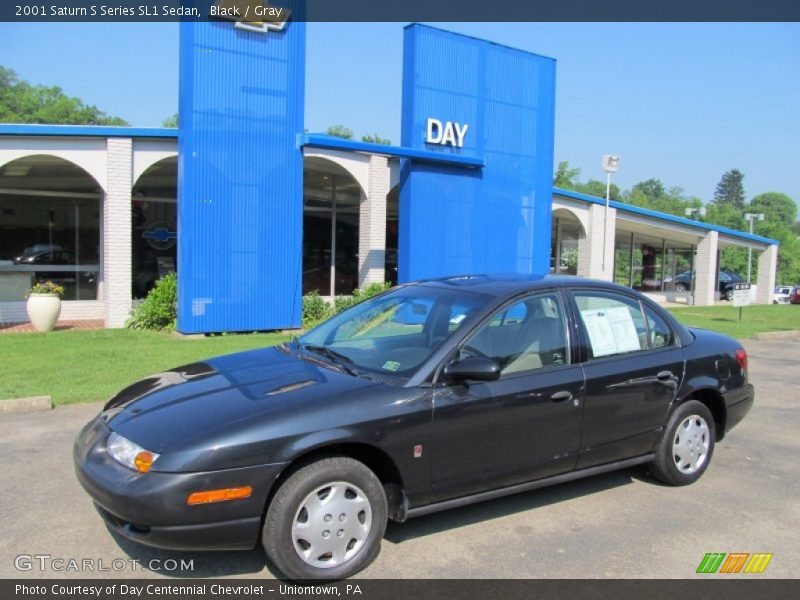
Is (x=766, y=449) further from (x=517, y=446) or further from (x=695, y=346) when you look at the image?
(x=517, y=446)

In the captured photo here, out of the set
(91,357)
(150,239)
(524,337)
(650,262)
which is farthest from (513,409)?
(650,262)

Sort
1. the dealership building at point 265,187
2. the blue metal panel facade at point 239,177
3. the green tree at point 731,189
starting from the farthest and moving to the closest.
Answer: the green tree at point 731,189, the dealership building at point 265,187, the blue metal panel facade at point 239,177

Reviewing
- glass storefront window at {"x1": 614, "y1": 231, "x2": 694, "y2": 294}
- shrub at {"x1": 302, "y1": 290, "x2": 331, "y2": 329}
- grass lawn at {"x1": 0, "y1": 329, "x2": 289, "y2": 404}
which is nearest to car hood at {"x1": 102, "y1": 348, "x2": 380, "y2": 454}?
grass lawn at {"x1": 0, "y1": 329, "x2": 289, "y2": 404}

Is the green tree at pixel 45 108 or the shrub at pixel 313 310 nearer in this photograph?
the shrub at pixel 313 310

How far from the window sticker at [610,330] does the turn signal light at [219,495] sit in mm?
2493

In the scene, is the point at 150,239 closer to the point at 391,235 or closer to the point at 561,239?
the point at 391,235

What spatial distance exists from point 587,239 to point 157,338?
1540 cm

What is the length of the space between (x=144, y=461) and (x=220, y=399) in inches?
21.3

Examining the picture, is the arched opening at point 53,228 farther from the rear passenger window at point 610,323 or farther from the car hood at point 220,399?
the rear passenger window at point 610,323

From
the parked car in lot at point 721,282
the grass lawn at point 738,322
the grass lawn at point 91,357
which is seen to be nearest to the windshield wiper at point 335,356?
the grass lawn at point 91,357

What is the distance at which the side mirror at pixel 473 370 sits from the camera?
384 cm

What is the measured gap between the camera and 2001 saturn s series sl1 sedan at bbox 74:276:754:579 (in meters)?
3.36

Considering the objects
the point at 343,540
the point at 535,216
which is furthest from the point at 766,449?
the point at 535,216

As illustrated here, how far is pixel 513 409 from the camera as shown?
4109 millimetres
